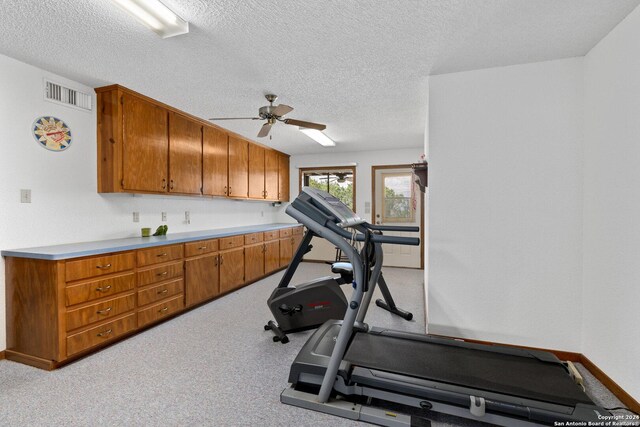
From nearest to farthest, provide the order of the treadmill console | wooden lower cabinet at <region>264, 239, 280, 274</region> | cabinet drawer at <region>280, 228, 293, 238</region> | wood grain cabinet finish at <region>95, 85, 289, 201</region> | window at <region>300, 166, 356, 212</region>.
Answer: the treadmill console < wood grain cabinet finish at <region>95, 85, 289, 201</region> < wooden lower cabinet at <region>264, 239, 280, 274</region> < cabinet drawer at <region>280, 228, 293, 238</region> < window at <region>300, 166, 356, 212</region>

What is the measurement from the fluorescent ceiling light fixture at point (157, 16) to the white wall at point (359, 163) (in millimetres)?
4346

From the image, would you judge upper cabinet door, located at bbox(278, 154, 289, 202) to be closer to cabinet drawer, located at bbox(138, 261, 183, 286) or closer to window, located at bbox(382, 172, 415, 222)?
window, located at bbox(382, 172, 415, 222)

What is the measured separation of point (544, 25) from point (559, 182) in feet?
3.96

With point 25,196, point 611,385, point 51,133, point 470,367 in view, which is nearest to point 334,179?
point 51,133

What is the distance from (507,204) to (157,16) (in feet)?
9.74

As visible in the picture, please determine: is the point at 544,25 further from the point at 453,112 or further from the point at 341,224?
the point at 341,224

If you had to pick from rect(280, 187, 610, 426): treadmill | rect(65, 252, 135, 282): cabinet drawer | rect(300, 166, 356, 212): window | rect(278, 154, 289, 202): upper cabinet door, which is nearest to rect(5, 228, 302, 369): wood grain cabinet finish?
rect(65, 252, 135, 282): cabinet drawer

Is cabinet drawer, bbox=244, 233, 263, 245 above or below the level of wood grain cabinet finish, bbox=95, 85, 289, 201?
below

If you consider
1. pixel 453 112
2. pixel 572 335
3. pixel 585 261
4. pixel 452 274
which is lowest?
pixel 572 335

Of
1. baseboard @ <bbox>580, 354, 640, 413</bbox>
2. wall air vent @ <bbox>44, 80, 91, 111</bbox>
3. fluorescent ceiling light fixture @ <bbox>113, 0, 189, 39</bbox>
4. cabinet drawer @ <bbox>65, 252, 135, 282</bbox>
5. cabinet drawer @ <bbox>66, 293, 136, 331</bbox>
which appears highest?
fluorescent ceiling light fixture @ <bbox>113, 0, 189, 39</bbox>

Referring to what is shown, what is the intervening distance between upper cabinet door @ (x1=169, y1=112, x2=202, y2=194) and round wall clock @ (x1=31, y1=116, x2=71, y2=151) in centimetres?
99

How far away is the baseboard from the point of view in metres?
1.82

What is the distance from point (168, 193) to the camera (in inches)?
141

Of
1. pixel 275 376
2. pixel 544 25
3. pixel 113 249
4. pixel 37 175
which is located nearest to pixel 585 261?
pixel 544 25
